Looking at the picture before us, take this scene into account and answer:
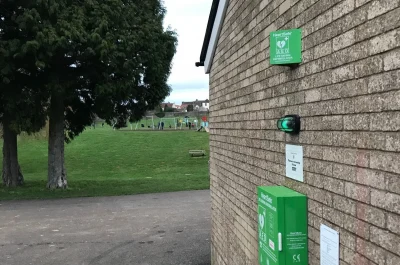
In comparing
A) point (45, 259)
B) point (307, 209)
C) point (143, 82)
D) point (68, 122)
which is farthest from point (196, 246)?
point (68, 122)

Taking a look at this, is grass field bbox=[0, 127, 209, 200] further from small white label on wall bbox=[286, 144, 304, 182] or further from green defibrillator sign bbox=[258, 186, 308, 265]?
green defibrillator sign bbox=[258, 186, 308, 265]

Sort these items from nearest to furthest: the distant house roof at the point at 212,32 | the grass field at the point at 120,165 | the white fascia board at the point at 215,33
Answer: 1. the white fascia board at the point at 215,33
2. the distant house roof at the point at 212,32
3. the grass field at the point at 120,165

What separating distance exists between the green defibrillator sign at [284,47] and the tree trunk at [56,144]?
545 inches

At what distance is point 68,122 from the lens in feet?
58.0

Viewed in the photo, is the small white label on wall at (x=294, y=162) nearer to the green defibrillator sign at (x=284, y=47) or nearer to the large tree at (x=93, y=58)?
the green defibrillator sign at (x=284, y=47)

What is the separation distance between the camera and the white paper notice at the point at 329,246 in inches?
103

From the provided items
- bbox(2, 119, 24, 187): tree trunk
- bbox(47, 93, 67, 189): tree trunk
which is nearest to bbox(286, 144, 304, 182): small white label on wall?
bbox(47, 93, 67, 189): tree trunk

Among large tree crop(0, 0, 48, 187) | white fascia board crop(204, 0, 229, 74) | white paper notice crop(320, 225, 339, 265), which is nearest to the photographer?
white paper notice crop(320, 225, 339, 265)

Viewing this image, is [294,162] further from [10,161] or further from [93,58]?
[10,161]

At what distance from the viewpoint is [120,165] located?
94.3 feet

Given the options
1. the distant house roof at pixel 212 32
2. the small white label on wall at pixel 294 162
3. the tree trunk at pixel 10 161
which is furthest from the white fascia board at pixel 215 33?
the tree trunk at pixel 10 161

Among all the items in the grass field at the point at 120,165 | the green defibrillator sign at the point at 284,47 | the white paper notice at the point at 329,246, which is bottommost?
the grass field at the point at 120,165

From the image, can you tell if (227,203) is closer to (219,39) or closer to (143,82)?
(219,39)

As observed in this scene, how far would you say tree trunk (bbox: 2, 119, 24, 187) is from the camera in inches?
669
